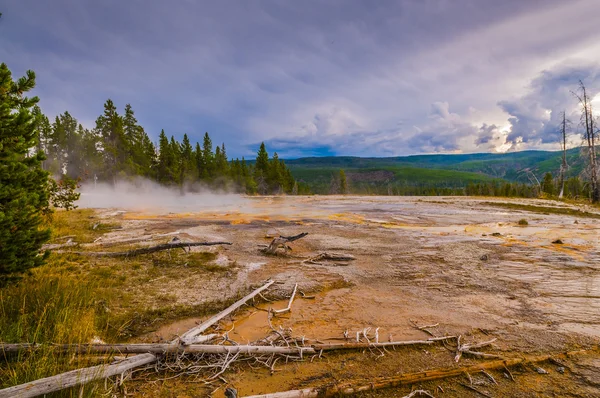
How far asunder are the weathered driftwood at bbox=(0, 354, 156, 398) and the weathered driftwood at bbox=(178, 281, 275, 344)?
619mm

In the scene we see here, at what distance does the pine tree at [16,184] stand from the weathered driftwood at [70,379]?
9.54 feet

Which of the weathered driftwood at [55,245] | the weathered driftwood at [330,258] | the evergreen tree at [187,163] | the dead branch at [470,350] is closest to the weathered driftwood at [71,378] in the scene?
the dead branch at [470,350]

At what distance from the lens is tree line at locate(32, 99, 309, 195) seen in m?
48.6

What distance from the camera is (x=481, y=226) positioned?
17.0m

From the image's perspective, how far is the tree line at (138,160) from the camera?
48594 millimetres

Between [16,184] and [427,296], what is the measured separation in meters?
8.59

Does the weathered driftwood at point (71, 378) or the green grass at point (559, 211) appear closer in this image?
the weathered driftwood at point (71, 378)

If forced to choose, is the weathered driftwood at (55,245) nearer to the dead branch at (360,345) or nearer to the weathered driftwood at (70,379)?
the weathered driftwood at (70,379)

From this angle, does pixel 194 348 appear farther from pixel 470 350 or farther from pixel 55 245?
pixel 55 245

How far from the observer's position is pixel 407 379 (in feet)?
12.8

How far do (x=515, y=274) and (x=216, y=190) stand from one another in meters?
61.9

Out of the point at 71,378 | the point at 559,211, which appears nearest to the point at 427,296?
the point at 71,378

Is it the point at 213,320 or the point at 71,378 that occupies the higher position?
the point at 71,378

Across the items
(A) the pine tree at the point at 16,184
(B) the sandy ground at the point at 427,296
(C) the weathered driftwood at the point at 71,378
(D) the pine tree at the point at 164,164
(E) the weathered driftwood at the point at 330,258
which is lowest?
(B) the sandy ground at the point at 427,296
